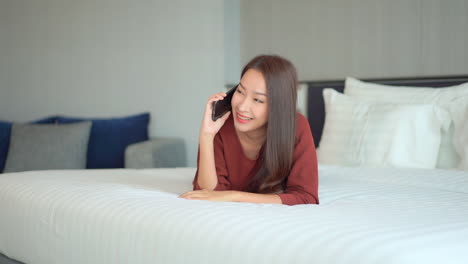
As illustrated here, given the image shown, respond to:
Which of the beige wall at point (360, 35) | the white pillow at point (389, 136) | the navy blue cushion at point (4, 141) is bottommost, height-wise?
the navy blue cushion at point (4, 141)

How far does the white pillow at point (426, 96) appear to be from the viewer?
2729 millimetres

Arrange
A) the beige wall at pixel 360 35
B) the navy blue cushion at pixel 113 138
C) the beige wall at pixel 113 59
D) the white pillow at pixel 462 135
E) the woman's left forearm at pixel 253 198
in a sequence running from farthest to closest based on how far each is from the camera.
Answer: the navy blue cushion at pixel 113 138 → the beige wall at pixel 113 59 → the beige wall at pixel 360 35 → the white pillow at pixel 462 135 → the woman's left forearm at pixel 253 198

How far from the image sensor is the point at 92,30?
462 cm

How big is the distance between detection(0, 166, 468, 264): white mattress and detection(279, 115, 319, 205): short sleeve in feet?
0.27

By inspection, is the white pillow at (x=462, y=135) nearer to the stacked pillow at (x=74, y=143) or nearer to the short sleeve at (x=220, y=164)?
the short sleeve at (x=220, y=164)

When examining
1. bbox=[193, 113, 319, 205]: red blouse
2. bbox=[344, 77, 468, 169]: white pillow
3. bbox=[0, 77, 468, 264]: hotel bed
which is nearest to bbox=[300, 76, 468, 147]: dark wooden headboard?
bbox=[344, 77, 468, 169]: white pillow

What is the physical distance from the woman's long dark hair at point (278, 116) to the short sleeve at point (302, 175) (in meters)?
0.03

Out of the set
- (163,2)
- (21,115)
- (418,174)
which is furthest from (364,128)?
(21,115)

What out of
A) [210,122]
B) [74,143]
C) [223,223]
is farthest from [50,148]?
[223,223]

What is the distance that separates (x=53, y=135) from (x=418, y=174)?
2.84 metres

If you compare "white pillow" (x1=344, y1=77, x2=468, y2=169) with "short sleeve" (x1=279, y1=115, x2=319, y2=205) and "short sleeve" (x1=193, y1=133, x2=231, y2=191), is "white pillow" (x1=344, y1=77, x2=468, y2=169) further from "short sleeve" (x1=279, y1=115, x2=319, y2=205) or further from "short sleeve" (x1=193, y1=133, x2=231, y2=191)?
"short sleeve" (x1=193, y1=133, x2=231, y2=191)

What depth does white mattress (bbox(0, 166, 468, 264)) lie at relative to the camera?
113 centimetres

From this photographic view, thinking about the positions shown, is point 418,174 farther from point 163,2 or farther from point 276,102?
point 163,2

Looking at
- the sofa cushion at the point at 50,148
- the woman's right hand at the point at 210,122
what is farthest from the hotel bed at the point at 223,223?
the sofa cushion at the point at 50,148
